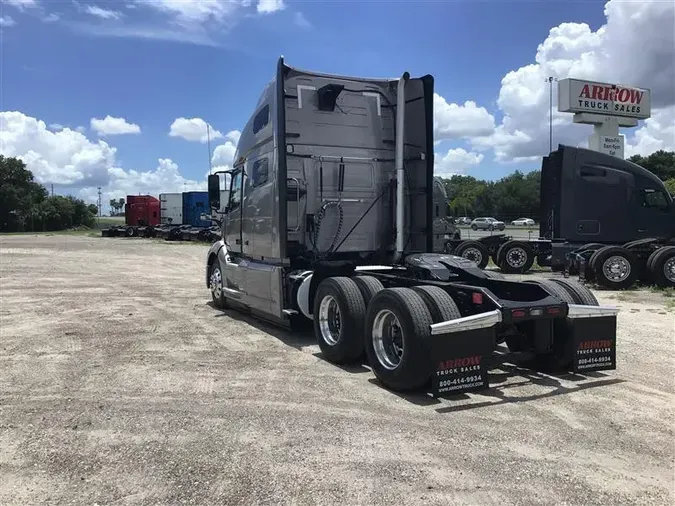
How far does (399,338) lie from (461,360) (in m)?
0.80

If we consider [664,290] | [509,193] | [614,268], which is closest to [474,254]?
[614,268]

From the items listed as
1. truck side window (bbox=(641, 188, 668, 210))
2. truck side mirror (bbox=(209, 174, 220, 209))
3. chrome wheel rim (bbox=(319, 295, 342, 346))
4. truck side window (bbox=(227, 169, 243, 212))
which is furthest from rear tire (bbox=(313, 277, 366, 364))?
truck side window (bbox=(641, 188, 668, 210))

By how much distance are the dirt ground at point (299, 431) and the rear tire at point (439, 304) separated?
0.77 m

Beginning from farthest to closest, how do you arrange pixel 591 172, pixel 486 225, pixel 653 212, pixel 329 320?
pixel 486 225 → pixel 653 212 → pixel 591 172 → pixel 329 320

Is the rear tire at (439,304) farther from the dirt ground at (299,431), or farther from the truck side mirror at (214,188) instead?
the truck side mirror at (214,188)

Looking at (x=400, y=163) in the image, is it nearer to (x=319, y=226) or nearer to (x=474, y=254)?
(x=319, y=226)

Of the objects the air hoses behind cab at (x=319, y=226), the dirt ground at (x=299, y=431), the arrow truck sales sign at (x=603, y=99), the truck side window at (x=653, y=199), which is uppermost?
the arrow truck sales sign at (x=603, y=99)

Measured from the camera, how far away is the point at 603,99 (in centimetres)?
2847

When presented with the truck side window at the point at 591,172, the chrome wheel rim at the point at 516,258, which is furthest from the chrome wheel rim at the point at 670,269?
the chrome wheel rim at the point at 516,258

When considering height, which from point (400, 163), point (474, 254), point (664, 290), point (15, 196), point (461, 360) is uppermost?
point (15, 196)

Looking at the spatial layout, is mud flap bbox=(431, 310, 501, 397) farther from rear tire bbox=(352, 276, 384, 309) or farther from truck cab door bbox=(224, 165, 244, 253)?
truck cab door bbox=(224, 165, 244, 253)

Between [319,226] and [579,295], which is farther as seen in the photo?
[319,226]

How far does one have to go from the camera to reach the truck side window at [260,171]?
339 inches

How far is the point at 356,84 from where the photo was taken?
8.63m
